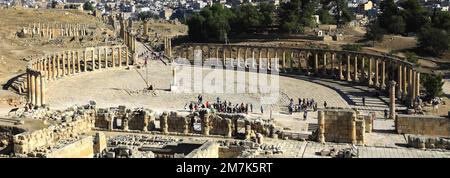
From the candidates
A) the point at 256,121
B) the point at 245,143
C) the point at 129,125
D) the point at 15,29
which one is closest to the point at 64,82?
the point at 129,125

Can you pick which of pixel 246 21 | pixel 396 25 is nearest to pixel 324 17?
pixel 396 25

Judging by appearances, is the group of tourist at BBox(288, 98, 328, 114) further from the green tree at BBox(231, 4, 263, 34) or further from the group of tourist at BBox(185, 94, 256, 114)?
the green tree at BBox(231, 4, 263, 34)

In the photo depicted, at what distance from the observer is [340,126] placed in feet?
109

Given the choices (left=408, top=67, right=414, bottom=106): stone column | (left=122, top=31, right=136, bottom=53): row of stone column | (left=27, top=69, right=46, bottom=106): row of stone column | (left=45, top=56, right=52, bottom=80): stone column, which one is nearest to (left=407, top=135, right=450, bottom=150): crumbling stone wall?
(left=408, top=67, right=414, bottom=106): stone column

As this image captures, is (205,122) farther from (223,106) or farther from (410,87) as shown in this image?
(410,87)

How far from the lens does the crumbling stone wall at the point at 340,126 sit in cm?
3300

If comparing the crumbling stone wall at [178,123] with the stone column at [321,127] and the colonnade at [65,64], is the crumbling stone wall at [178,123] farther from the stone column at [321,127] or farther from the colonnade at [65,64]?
the colonnade at [65,64]

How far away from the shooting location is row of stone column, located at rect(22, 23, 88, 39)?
10594 cm

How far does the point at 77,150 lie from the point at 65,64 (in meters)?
46.5

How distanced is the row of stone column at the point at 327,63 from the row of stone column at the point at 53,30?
30.5m

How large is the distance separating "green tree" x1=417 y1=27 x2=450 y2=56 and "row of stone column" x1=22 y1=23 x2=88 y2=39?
57.0 meters

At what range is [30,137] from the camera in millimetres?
29297

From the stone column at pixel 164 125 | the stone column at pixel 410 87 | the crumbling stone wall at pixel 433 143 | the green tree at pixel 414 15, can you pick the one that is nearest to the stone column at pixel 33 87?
the stone column at pixel 164 125
